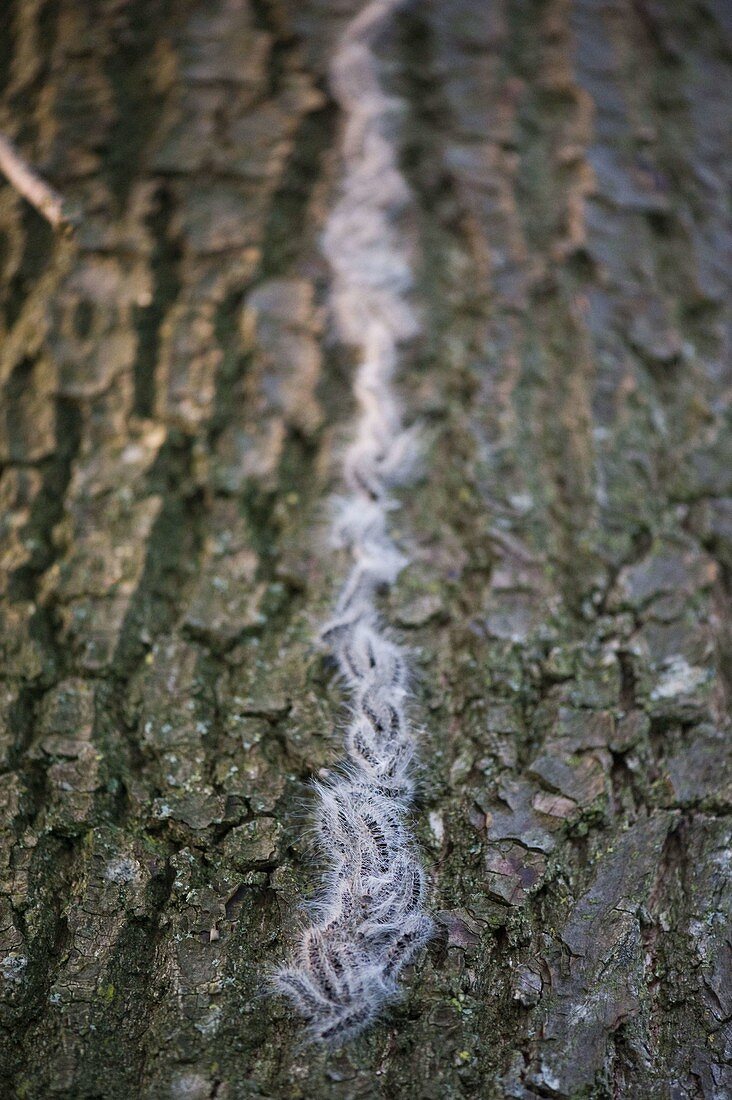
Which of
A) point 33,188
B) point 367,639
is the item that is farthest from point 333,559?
point 33,188

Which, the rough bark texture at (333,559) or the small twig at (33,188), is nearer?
the rough bark texture at (333,559)

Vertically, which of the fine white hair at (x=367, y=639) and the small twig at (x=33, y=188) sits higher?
the small twig at (x=33, y=188)


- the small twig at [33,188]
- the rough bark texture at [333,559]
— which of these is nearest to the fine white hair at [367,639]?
the rough bark texture at [333,559]

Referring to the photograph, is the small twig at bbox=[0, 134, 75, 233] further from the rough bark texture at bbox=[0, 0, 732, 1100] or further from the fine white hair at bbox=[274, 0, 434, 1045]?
the fine white hair at bbox=[274, 0, 434, 1045]

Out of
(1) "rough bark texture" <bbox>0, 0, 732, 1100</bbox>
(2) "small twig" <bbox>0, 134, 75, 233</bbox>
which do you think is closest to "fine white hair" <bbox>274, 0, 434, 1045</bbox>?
(1) "rough bark texture" <bbox>0, 0, 732, 1100</bbox>

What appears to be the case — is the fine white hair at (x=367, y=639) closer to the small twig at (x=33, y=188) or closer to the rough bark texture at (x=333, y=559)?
the rough bark texture at (x=333, y=559)

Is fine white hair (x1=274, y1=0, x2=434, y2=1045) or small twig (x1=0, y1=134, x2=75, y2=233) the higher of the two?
small twig (x1=0, y1=134, x2=75, y2=233)
